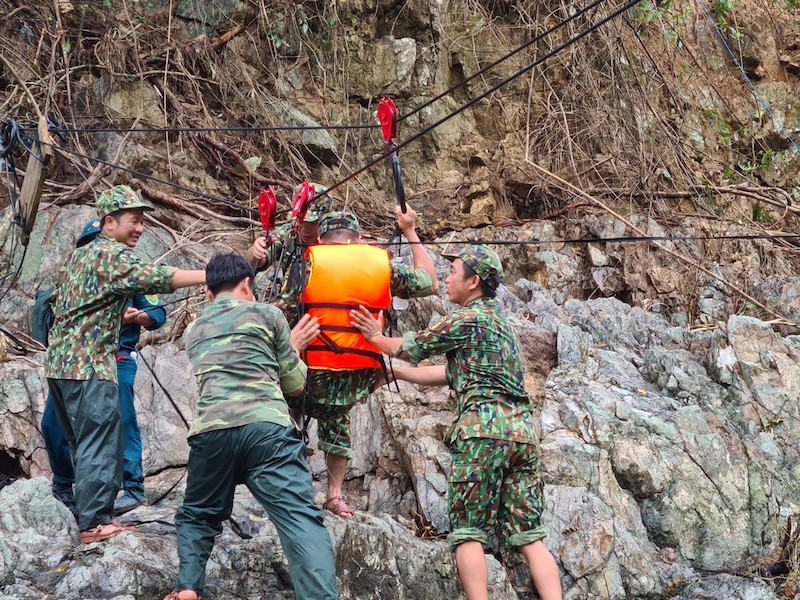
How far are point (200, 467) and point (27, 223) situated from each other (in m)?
3.30

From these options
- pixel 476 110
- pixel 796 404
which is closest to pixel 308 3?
pixel 476 110

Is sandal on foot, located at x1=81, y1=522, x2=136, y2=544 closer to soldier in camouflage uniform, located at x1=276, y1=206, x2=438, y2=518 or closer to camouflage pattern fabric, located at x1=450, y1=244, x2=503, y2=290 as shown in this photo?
soldier in camouflage uniform, located at x1=276, y1=206, x2=438, y2=518

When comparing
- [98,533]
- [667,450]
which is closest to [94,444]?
[98,533]

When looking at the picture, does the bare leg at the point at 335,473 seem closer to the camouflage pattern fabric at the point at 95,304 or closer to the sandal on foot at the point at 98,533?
the sandal on foot at the point at 98,533

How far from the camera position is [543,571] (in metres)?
4.17

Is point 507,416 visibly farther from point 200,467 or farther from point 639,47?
point 639,47

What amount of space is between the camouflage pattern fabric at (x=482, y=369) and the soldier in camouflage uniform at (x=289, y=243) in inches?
35.0

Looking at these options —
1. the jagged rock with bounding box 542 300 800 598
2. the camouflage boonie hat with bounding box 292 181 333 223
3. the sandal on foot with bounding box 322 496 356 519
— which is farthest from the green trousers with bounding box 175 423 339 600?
the jagged rock with bounding box 542 300 800 598

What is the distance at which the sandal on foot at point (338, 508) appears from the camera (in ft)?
15.7

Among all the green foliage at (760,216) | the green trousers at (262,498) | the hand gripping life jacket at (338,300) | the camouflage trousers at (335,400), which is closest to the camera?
the green trousers at (262,498)

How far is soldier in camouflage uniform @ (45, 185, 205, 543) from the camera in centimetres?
425

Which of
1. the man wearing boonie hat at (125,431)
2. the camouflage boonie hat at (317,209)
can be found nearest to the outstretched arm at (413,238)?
the camouflage boonie hat at (317,209)

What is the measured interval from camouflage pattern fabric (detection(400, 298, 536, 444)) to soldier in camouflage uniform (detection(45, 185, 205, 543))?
46.1 inches

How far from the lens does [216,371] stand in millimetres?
3779
